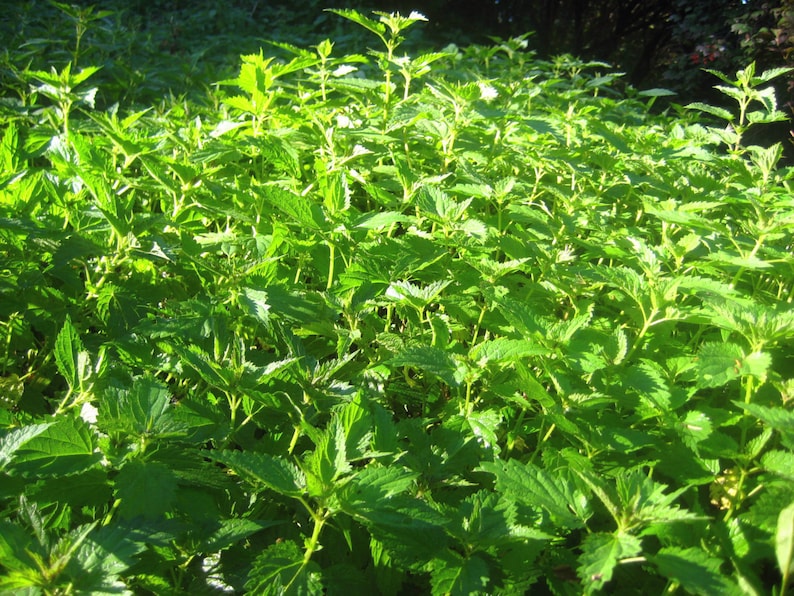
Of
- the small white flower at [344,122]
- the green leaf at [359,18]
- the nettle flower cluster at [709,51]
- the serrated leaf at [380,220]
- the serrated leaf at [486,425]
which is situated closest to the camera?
the serrated leaf at [486,425]

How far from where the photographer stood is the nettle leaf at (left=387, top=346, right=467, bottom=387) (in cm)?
129

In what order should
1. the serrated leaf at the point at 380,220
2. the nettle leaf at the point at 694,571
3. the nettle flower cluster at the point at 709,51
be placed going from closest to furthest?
the nettle leaf at the point at 694,571 → the serrated leaf at the point at 380,220 → the nettle flower cluster at the point at 709,51

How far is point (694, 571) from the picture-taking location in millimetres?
995

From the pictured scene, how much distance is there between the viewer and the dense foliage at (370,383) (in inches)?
40.3

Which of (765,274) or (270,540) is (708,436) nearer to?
(270,540)

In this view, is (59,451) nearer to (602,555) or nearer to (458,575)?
(458,575)

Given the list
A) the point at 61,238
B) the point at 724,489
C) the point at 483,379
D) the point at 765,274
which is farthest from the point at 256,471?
the point at 765,274

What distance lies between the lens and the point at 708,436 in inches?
50.8

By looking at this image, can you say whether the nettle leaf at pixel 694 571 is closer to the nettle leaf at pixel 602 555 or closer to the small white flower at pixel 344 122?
the nettle leaf at pixel 602 555

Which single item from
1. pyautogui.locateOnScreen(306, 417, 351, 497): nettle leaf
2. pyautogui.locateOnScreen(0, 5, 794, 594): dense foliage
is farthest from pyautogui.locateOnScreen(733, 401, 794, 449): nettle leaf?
pyautogui.locateOnScreen(306, 417, 351, 497): nettle leaf

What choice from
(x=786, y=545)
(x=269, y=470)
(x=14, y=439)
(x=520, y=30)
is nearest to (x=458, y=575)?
(x=269, y=470)

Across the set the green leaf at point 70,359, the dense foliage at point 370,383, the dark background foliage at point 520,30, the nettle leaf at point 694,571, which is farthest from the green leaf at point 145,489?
the dark background foliage at point 520,30

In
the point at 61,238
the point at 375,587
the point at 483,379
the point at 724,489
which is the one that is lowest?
the point at 375,587

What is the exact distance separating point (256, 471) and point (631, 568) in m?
0.72
